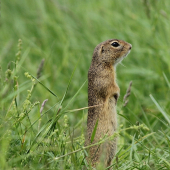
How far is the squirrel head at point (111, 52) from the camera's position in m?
3.43

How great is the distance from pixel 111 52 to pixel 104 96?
1.71ft

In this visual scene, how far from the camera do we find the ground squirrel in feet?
9.63

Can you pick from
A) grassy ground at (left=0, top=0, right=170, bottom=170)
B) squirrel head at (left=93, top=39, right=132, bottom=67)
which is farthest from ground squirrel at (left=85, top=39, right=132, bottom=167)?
grassy ground at (left=0, top=0, right=170, bottom=170)

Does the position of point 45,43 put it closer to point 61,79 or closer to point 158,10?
point 61,79

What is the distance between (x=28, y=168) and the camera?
7.84 ft

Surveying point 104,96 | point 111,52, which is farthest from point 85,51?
point 104,96

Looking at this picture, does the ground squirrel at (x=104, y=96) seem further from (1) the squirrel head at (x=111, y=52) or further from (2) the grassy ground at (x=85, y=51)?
(2) the grassy ground at (x=85, y=51)

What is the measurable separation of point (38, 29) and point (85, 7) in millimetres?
914

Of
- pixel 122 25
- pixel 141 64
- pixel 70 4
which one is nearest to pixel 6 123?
pixel 141 64

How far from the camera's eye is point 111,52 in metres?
3.48

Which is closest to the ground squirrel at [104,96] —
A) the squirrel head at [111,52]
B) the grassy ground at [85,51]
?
the squirrel head at [111,52]

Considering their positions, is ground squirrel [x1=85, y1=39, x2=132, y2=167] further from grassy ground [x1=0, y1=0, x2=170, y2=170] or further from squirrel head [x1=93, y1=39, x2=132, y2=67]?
grassy ground [x1=0, y1=0, x2=170, y2=170]

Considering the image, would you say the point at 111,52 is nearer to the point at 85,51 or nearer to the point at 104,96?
the point at 104,96

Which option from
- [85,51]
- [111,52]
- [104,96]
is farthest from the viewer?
[85,51]
